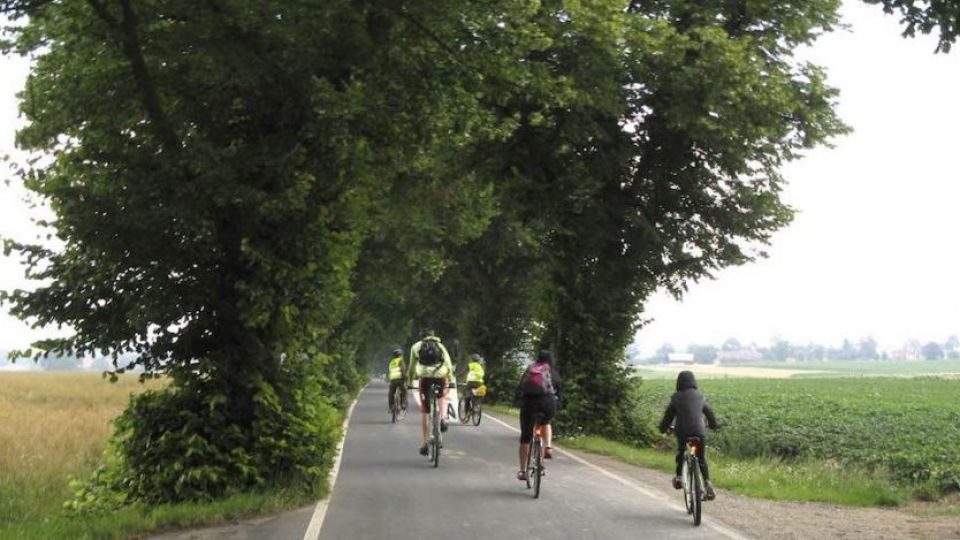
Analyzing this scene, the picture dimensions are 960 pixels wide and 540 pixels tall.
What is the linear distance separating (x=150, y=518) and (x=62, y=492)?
4.46m

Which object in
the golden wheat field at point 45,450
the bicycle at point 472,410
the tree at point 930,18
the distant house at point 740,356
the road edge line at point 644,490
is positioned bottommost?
the golden wheat field at point 45,450

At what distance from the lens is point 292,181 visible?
10492mm

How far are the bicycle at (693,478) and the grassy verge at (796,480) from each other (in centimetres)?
332

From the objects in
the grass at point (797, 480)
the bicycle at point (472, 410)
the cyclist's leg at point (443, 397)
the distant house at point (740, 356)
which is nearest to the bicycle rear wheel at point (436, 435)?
the cyclist's leg at point (443, 397)

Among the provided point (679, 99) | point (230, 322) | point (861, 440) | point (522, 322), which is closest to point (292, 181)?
point (230, 322)

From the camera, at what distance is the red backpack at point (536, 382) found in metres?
11.7

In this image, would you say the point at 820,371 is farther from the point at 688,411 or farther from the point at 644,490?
the point at 688,411

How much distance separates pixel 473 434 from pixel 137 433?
10690 millimetres

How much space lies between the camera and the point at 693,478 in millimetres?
9430

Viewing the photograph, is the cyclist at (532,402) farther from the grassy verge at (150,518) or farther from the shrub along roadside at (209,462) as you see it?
the grassy verge at (150,518)

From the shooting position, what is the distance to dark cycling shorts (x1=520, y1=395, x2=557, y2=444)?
1150cm

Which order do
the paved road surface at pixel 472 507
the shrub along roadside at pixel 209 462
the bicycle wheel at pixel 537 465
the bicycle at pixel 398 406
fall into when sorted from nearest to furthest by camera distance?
the paved road surface at pixel 472 507 → the shrub along roadside at pixel 209 462 → the bicycle wheel at pixel 537 465 → the bicycle at pixel 398 406

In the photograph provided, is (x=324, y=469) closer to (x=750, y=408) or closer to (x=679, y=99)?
(x=679, y=99)

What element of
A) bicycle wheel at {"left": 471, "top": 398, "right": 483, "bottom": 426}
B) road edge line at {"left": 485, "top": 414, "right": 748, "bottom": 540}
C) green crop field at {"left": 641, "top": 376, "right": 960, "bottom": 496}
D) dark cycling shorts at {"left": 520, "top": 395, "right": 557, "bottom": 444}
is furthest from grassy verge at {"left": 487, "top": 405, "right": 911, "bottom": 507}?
bicycle wheel at {"left": 471, "top": 398, "right": 483, "bottom": 426}
